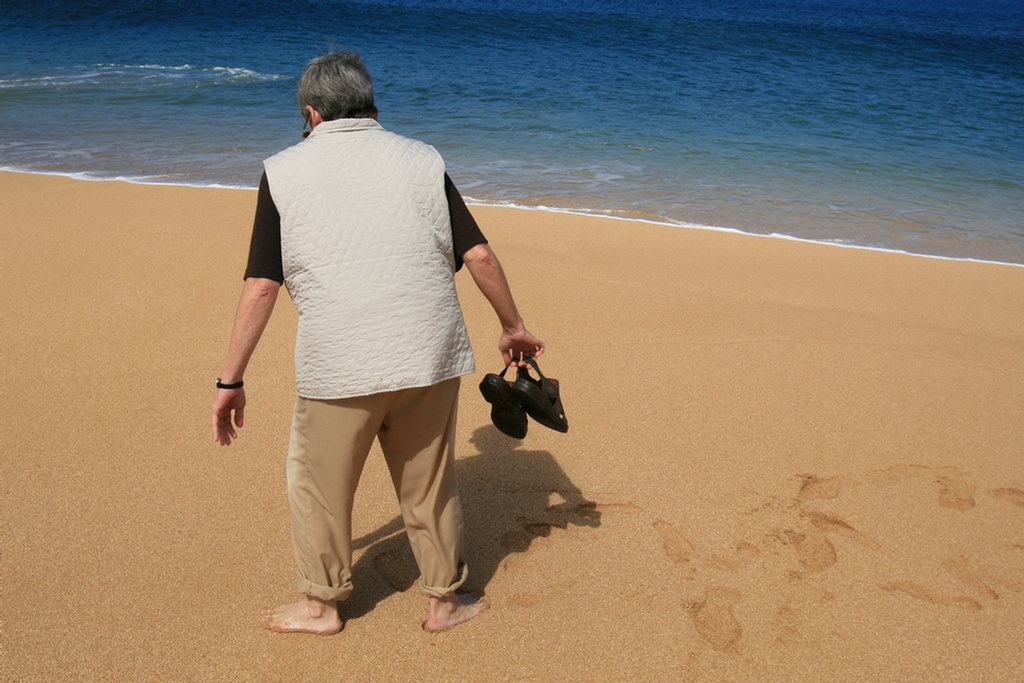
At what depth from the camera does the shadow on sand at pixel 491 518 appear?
8.83 feet

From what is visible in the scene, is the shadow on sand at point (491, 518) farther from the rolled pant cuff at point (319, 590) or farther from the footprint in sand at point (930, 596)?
the footprint in sand at point (930, 596)

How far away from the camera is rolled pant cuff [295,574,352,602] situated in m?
2.32

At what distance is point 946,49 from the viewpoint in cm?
2562

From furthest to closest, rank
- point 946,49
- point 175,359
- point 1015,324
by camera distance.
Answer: point 946,49, point 1015,324, point 175,359

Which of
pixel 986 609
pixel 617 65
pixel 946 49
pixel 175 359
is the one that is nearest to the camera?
pixel 986 609

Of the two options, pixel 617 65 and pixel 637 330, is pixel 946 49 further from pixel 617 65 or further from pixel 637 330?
pixel 637 330

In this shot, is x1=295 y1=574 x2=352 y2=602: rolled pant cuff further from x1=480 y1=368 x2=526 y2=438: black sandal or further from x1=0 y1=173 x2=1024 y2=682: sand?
x1=480 y1=368 x2=526 y2=438: black sandal

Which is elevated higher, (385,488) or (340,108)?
(340,108)

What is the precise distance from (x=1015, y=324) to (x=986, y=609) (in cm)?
322

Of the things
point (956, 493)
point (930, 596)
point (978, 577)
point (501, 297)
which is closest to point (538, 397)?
point (501, 297)

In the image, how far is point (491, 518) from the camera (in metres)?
3.06

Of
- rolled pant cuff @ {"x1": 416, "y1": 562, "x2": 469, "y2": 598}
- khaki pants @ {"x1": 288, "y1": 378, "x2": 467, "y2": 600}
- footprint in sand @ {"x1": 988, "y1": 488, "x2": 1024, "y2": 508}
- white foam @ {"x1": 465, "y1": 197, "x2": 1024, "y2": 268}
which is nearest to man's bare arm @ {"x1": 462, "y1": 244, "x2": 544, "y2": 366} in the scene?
khaki pants @ {"x1": 288, "y1": 378, "x2": 467, "y2": 600}

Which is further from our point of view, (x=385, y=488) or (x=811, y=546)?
(x=385, y=488)

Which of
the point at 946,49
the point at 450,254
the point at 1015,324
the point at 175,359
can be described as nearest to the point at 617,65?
the point at 946,49
